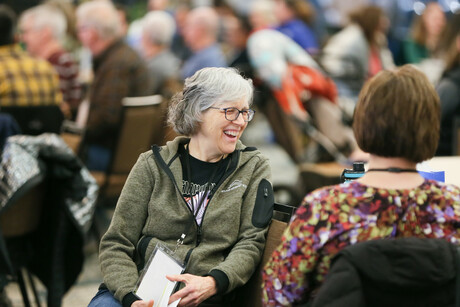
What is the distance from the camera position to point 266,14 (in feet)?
27.7

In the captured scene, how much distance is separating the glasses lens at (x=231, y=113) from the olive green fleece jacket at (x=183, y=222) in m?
0.15

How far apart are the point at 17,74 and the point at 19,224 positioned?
202 cm

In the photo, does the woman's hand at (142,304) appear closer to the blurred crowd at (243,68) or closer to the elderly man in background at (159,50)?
the blurred crowd at (243,68)

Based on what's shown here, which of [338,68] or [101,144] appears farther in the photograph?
[338,68]

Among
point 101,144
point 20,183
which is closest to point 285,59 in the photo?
point 101,144

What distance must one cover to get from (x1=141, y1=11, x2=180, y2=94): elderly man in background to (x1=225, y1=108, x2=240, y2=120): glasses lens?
5.68 metres

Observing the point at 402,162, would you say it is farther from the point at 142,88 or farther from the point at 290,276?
the point at 142,88

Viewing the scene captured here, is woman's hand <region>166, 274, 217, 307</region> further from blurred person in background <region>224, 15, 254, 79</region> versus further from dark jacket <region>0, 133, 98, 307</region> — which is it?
blurred person in background <region>224, 15, 254, 79</region>

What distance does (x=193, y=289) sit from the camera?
2520 mm

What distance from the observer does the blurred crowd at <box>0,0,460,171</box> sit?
573 cm

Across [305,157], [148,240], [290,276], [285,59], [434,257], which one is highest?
[434,257]

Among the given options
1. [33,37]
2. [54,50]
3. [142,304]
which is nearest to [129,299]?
[142,304]

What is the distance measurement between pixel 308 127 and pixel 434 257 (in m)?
4.57

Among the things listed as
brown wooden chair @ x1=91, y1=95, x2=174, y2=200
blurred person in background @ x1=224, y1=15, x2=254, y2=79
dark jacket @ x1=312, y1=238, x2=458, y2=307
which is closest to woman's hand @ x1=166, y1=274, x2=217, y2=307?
dark jacket @ x1=312, y1=238, x2=458, y2=307
